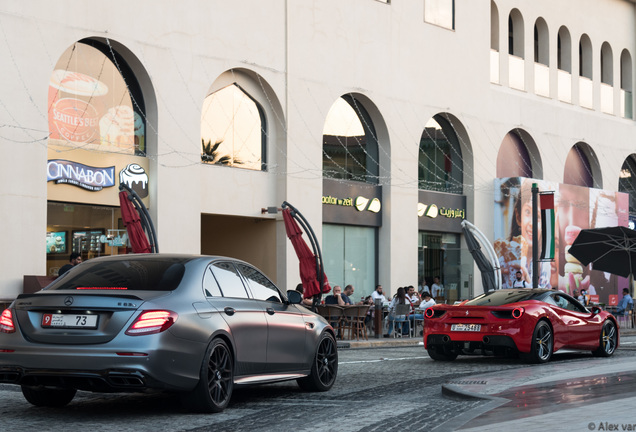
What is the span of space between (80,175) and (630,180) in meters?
30.8

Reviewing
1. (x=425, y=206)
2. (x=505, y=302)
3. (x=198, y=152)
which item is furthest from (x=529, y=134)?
(x=505, y=302)

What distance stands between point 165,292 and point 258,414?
1.39 meters

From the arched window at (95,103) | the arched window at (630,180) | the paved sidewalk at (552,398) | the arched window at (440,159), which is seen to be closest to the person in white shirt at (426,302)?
the arched window at (440,159)

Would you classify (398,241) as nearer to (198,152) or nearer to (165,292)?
(198,152)

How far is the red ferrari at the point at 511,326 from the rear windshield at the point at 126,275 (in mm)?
7450

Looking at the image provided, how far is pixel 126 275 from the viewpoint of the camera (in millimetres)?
9484

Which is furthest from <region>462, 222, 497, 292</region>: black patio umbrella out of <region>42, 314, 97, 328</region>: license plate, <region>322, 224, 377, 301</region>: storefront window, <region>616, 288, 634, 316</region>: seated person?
<region>42, 314, 97, 328</region>: license plate

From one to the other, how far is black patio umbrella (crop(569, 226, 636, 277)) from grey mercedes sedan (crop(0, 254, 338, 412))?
19.6m

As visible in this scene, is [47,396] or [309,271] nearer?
[47,396]

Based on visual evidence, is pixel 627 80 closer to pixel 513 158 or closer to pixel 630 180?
pixel 630 180

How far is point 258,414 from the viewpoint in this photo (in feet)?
30.9

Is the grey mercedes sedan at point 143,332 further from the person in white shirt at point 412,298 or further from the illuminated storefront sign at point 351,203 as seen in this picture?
the illuminated storefront sign at point 351,203

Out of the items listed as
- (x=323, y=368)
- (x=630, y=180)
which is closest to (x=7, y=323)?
(x=323, y=368)

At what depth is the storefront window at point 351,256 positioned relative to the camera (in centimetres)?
3306
